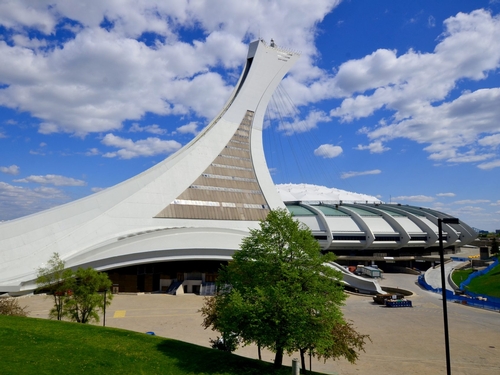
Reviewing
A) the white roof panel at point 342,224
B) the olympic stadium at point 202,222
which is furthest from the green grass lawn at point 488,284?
the white roof panel at point 342,224

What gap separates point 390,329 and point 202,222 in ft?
82.2

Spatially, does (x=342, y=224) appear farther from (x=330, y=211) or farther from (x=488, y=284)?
(x=488, y=284)

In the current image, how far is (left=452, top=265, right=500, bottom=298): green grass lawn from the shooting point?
42412mm

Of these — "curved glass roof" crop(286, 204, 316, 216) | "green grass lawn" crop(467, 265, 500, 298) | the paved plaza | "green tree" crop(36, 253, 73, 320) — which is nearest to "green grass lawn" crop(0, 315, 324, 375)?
"green tree" crop(36, 253, 73, 320)

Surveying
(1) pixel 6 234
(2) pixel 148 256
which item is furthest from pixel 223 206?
(1) pixel 6 234

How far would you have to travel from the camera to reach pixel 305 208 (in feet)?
232

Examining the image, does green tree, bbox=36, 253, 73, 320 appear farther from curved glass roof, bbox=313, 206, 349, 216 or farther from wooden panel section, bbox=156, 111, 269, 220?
curved glass roof, bbox=313, 206, 349, 216

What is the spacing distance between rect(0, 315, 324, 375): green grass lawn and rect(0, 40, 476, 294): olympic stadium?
16833 millimetres

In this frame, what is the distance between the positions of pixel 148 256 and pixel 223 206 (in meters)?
13.6

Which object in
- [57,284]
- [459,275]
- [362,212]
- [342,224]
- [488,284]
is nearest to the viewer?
[57,284]

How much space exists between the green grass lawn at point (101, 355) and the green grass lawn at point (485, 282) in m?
38.3

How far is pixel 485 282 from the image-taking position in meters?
47.5

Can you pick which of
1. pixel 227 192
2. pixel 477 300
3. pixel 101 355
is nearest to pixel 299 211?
pixel 227 192

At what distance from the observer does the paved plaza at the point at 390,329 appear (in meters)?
18.6
